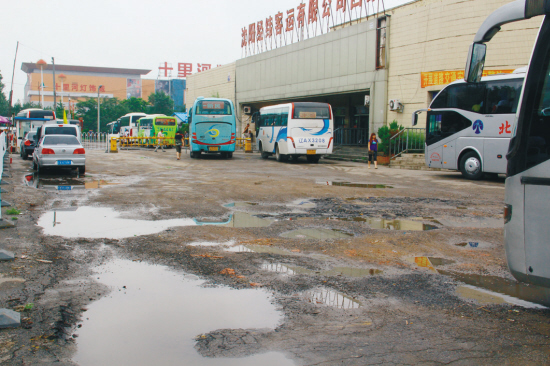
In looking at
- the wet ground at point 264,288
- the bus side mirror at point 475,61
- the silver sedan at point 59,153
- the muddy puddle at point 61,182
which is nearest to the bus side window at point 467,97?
the wet ground at point 264,288

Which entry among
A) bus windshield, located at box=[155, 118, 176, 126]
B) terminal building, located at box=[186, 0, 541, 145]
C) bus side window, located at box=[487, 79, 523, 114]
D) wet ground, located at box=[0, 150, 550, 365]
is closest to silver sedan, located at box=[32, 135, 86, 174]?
wet ground, located at box=[0, 150, 550, 365]

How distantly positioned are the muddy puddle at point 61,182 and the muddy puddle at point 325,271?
9.58m

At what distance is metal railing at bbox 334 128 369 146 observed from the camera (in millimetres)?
35031

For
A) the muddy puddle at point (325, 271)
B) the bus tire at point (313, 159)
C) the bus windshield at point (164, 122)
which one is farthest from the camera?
the bus windshield at point (164, 122)

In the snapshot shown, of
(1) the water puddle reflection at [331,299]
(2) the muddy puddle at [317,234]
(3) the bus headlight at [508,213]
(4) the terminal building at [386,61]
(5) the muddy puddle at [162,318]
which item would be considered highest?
(4) the terminal building at [386,61]

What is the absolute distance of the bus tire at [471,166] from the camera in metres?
17.9

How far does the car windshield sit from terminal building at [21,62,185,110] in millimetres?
105565

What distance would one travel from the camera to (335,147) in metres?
33.8

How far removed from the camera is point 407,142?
82.9 feet

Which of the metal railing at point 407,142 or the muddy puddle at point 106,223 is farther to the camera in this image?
the metal railing at point 407,142

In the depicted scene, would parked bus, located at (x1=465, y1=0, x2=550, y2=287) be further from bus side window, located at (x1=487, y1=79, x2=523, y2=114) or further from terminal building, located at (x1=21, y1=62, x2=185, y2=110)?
terminal building, located at (x1=21, y1=62, x2=185, y2=110)

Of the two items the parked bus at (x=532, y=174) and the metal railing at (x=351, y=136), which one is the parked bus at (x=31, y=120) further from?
the parked bus at (x=532, y=174)

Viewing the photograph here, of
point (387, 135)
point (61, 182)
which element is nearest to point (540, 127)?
point (61, 182)

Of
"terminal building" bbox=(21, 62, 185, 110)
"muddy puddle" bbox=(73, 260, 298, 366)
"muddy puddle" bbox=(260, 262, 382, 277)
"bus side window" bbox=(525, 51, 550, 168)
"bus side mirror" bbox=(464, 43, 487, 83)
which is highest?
"terminal building" bbox=(21, 62, 185, 110)
